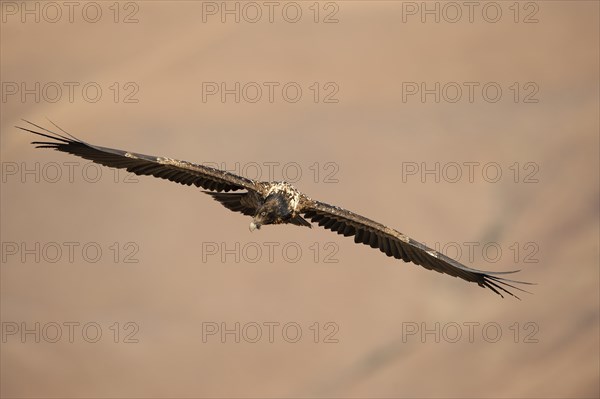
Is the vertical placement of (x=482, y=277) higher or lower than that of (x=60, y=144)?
lower

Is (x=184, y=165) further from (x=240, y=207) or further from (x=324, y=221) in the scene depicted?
(x=324, y=221)

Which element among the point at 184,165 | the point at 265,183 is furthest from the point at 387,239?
the point at 184,165
